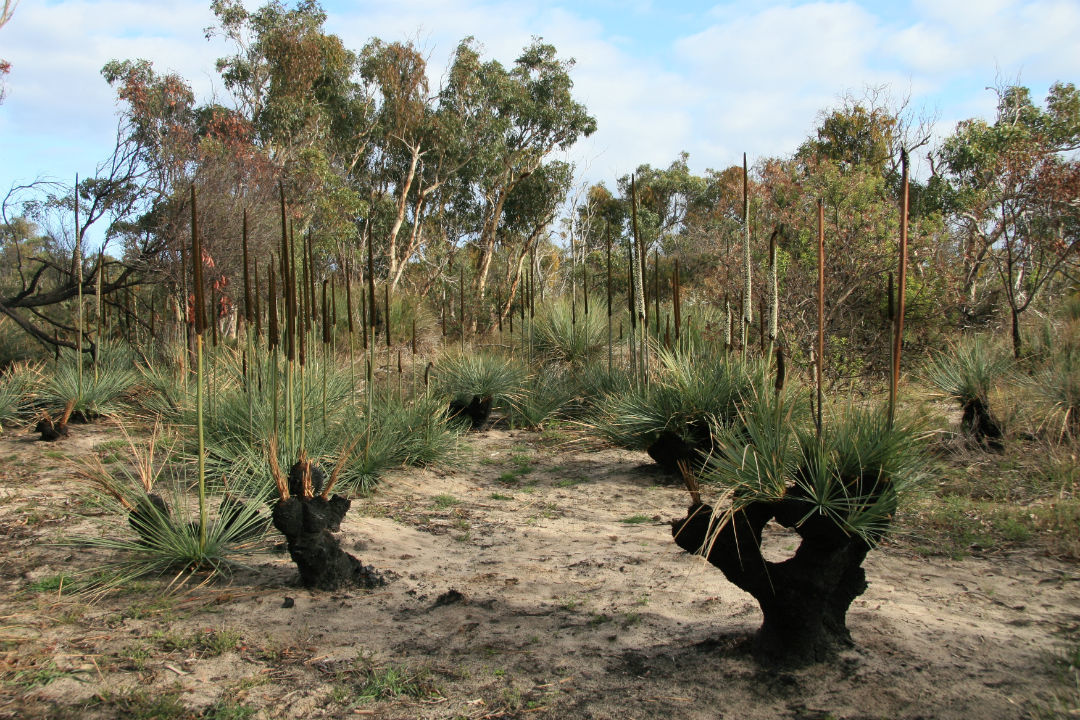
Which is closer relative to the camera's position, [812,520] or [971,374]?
[812,520]

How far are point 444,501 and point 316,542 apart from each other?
2.41 metres

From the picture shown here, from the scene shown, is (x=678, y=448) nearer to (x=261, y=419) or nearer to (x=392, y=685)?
(x=261, y=419)

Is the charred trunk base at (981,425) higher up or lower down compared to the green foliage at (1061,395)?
lower down

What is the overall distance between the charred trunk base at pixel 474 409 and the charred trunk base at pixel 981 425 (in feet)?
17.6

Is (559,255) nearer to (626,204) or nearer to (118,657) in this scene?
(626,204)

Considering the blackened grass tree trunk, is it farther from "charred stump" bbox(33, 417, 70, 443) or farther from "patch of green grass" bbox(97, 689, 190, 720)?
"charred stump" bbox(33, 417, 70, 443)

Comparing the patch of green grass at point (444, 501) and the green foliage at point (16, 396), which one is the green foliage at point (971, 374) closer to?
the patch of green grass at point (444, 501)

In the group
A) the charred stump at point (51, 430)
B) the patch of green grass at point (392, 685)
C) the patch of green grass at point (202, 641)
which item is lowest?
the patch of green grass at point (392, 685)

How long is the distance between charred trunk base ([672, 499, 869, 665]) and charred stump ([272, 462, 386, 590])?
76.1 inches

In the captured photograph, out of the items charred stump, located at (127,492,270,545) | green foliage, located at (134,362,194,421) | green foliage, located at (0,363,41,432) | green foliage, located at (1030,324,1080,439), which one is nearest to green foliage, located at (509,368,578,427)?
green foliage, located at (134,362,194,421)

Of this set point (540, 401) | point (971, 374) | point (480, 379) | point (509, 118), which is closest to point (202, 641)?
point (480, 379)

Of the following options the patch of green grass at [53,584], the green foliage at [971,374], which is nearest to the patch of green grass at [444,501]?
the patch of green grass at [53,584]

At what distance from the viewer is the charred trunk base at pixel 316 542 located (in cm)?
394

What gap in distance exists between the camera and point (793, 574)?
9.99 ft
